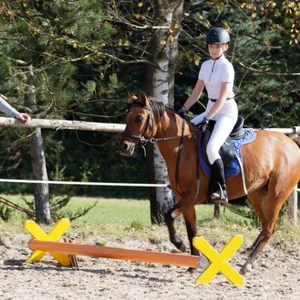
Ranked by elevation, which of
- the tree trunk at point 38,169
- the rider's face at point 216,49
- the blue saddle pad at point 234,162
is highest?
the rider's face at point 216,49

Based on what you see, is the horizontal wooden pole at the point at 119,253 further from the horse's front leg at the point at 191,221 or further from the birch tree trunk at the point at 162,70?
the birch tree trunk at the point at 162,70

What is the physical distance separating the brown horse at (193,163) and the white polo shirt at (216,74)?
45 cm

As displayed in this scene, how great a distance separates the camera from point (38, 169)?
1394cm

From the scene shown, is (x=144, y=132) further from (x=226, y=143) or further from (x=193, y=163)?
(x=226, y=143)

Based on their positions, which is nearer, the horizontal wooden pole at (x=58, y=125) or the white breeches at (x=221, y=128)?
the white breeches at (x=221, y=128)

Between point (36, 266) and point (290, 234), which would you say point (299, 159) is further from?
point (36, 266)

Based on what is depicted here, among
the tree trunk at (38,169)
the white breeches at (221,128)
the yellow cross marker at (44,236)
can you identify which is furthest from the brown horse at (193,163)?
the tree trunk at (38,169)

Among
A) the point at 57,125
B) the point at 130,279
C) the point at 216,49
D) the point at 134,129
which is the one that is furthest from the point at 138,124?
the point at 57,125

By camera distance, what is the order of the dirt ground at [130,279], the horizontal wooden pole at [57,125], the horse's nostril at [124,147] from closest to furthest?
1. the dirt ground at [130,279]
2. the horse's nostril at [124,147]
3. the horizontal wooden pole at [57,125]

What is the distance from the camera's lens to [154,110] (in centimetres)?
827

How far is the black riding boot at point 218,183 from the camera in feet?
27.2

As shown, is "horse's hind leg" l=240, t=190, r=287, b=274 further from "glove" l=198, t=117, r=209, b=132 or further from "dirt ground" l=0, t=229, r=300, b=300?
"glove" l=198, t=117, r=209, b=132

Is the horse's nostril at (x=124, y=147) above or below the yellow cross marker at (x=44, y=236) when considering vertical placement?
above

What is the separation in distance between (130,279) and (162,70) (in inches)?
198
